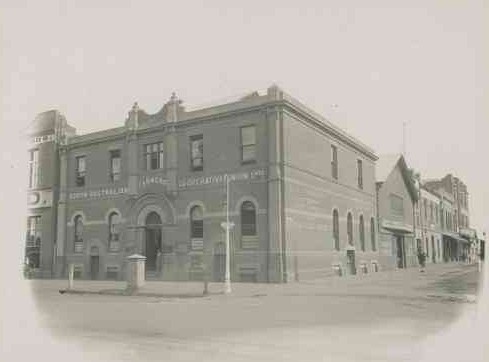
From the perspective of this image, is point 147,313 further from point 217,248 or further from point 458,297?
point 217,248

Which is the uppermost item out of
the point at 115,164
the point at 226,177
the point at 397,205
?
the point at 115,164

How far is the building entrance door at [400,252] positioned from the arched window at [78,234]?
70.5 feet

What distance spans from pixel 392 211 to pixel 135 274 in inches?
826

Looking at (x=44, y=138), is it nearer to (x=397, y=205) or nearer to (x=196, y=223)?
(x=196, y=223)

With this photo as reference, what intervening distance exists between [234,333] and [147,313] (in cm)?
356

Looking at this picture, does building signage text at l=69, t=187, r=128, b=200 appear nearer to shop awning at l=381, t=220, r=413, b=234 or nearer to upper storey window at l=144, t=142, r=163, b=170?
upper storey window at l=144, t=142, r=163, b=170

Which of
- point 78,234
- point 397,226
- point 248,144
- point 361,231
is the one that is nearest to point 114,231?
point 78,234

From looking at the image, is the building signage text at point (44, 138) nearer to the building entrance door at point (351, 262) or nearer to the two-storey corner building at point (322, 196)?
the two-storey corner building at point (322, 196)

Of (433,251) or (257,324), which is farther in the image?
(433,251)

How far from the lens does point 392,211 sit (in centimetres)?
3247

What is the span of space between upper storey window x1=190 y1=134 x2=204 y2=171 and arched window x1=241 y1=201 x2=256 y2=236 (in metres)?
2.46

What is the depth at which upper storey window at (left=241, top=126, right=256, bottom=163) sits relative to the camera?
2027 cm

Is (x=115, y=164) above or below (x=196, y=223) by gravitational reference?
above

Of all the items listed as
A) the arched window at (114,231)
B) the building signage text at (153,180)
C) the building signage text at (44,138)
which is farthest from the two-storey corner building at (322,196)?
the building signage text at (44,138)
